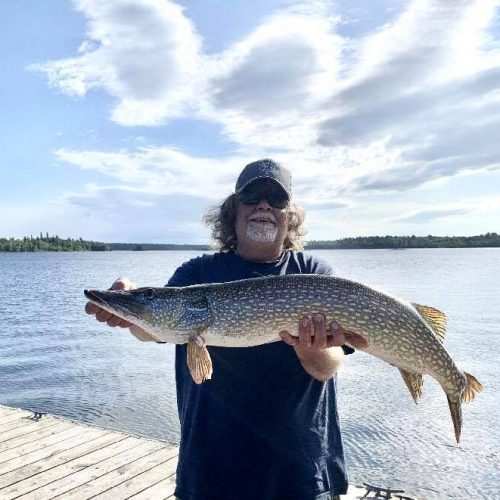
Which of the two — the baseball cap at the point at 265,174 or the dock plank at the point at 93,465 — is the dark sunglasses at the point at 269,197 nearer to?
the baseball cap at the point at 265,174

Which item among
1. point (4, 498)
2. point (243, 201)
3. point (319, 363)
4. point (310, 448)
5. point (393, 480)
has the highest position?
point (243, 201)

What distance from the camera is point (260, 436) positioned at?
7.30ft

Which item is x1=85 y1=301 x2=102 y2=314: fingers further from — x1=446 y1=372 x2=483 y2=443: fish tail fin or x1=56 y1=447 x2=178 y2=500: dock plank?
x1=56 y1=447 x2=178 y2=500: dock plank

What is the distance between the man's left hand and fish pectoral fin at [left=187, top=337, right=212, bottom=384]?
36 cm

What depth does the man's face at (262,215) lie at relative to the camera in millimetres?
2662

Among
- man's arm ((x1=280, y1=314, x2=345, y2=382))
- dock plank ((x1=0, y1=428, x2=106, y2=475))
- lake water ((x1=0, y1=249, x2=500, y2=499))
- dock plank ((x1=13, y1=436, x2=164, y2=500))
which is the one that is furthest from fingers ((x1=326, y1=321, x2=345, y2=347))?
lake water ((x1=0, y1=249, x2=500, y2=499))

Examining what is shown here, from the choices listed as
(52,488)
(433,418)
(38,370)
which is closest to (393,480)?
(433,418)

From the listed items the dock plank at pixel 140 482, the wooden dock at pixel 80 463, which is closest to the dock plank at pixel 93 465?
the wooden dock at pixel 80 463

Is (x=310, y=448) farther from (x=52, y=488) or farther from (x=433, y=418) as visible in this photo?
(x=433, y=418)

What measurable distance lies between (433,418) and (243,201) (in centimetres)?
629

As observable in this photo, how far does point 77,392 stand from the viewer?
9.20 m

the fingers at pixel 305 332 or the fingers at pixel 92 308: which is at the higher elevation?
the fingers at pixel 92 308

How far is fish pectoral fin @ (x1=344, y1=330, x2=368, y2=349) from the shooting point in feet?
8.14

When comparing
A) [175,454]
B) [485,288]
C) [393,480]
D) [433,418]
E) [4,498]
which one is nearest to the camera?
[4,498]
